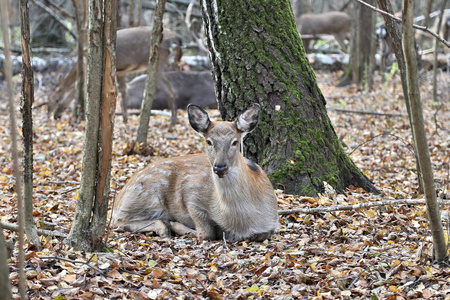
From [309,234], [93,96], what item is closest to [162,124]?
Answer: [309,234]

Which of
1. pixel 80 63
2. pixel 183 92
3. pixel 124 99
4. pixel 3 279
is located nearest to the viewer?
pixel 3 279

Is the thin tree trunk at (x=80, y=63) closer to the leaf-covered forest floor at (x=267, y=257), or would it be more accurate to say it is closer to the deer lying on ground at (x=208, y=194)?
the leaf-covered forest floor at (x=267, y=257)

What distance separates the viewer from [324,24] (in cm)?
2395

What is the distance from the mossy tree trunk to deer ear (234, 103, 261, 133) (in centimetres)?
116

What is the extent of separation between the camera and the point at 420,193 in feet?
20.2

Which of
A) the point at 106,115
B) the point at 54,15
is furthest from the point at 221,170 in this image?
the point at 54,15

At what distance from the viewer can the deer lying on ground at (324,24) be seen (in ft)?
78.4

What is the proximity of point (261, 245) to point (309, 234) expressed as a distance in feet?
1.66

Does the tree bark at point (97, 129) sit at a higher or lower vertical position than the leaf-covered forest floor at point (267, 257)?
higher

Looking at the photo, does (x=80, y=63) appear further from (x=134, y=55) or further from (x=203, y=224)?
(x=203, y=224)

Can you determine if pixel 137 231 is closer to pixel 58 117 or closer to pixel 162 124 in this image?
pixel 162 124

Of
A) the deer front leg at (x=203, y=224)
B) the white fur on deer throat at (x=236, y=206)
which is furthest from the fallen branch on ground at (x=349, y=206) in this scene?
the deer front leg at (x=203, y=224)

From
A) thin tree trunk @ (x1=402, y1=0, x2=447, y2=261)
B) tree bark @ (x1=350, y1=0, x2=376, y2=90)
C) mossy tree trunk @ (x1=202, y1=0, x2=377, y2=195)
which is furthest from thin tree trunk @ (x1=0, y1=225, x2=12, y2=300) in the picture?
tree bark @ (x1=350, y1=0, x2=376, y2=90)

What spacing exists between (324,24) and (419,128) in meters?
21.4
